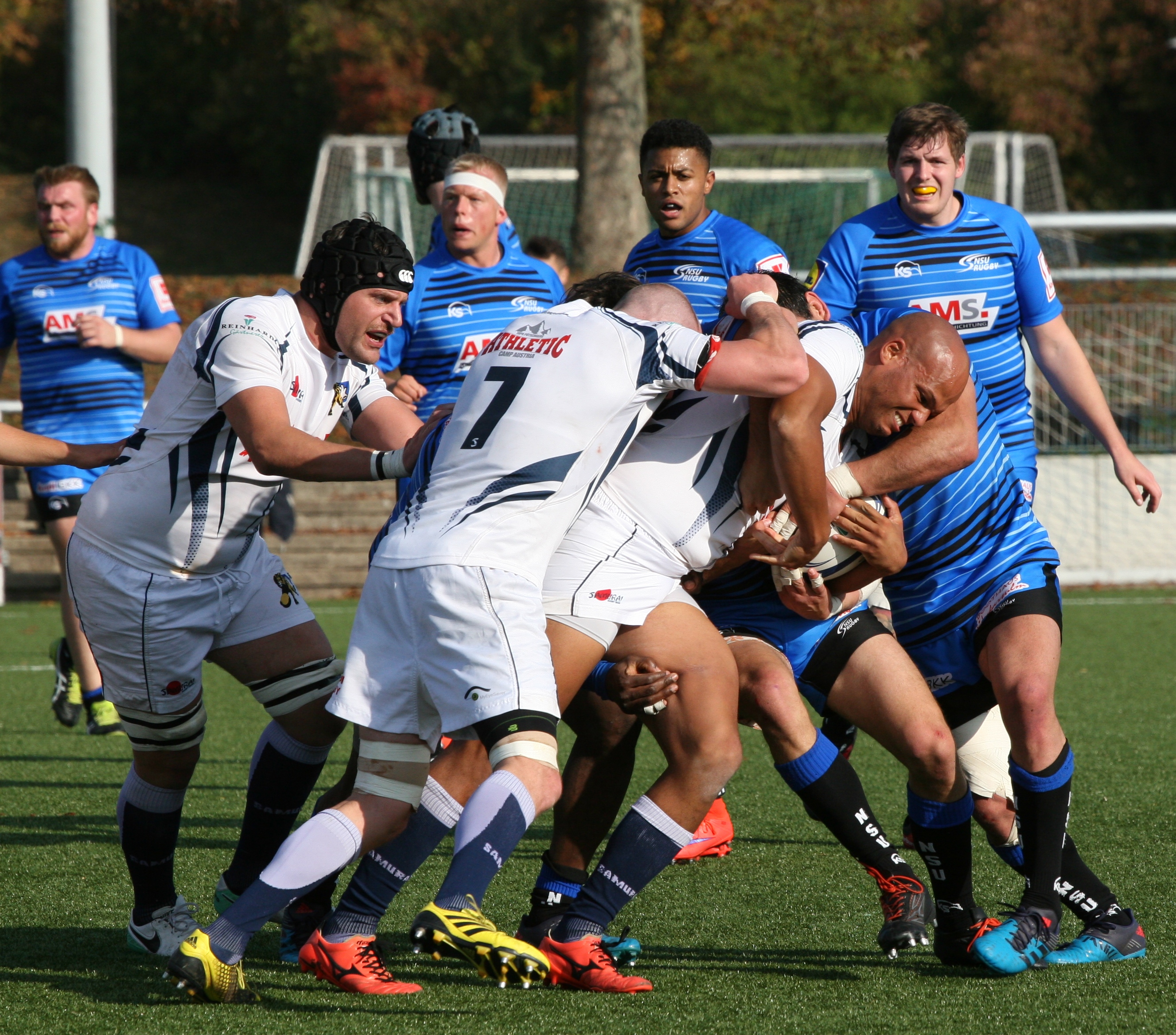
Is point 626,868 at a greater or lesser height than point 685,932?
greater

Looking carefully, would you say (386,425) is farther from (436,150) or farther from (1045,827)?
(436,150)

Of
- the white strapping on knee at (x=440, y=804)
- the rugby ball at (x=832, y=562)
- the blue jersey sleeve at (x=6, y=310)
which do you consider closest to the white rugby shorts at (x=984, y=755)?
the rugby ball at (x=832, y=562)

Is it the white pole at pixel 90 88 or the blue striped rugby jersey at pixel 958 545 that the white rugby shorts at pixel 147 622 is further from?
the white pole at pixel 90 88

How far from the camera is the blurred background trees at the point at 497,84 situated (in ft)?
101

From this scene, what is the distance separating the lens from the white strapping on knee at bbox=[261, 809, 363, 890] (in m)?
2.95

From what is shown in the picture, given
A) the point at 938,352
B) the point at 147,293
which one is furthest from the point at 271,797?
the point at 147,293

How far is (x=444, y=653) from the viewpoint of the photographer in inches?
117

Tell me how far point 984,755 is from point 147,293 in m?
4.45

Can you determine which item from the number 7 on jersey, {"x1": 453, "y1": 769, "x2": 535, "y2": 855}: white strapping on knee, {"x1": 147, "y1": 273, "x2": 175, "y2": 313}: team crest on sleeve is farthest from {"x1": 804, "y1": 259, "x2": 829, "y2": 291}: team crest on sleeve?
{"x1": 147, "y1": 273, "x2": 175, "y2": 313}: team crest on sleeve

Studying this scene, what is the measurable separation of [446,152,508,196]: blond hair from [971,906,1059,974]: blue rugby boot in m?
3.15

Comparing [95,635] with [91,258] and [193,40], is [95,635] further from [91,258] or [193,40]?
[193,40]

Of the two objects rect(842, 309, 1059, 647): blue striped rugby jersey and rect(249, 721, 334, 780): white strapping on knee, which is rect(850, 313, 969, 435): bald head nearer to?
rect(842, 309, 1059, 647): blue striped rugby jersey

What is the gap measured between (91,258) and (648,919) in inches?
167

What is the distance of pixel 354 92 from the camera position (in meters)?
32.4
